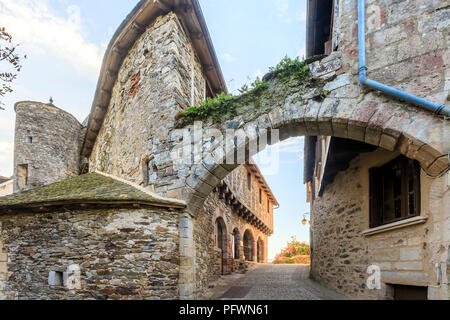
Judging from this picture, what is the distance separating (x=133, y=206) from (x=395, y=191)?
4.29 metres

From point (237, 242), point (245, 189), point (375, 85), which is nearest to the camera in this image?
point (375, 85)

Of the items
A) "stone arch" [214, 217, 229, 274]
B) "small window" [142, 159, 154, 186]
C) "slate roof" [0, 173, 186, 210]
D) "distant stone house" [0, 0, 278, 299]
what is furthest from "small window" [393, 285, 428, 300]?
"stone arch" [214, 217, 229, 274]

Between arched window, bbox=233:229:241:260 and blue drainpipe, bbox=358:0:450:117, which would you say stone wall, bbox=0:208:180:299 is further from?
arched window, bbox=233:229:241:260

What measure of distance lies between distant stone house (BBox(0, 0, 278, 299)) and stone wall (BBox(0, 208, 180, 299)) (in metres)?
0.01

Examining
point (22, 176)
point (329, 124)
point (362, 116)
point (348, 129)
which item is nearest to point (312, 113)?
point (329, 124)

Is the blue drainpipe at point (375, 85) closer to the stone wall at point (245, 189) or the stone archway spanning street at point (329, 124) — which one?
the stone archway spanning street at point (329, 124)

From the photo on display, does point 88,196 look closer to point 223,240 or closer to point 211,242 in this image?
point 211,242

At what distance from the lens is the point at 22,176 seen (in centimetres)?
1251

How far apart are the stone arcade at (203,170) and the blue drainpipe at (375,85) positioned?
0.10 meters

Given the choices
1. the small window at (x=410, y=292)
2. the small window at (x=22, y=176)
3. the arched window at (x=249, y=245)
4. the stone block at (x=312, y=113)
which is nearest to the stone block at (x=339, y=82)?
the stone block at (x=312, y=113)

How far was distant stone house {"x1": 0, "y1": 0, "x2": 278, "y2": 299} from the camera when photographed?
420 centimetres

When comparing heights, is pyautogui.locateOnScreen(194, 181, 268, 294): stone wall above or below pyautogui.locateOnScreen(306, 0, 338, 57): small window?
below

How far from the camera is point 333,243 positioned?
22.0 feet

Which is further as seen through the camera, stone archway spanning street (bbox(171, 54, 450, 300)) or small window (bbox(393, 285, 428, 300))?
small window (bbox(393, 285, 428, 300))
